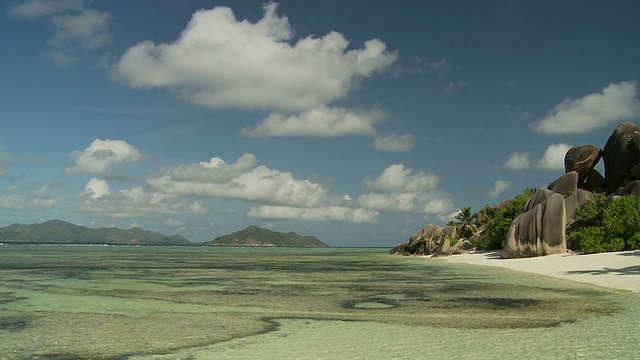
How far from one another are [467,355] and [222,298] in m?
12.2

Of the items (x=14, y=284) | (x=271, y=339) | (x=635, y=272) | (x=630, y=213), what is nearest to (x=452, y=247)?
(x=630, y=213)

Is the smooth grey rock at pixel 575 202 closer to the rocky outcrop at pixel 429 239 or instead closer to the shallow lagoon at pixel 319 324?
the rocky outcrop at pixel 429 239

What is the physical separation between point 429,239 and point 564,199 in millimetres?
31472

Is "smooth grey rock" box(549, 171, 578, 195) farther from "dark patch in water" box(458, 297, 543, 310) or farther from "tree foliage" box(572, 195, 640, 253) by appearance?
"dark patch in water" box(458, 297, 543, 310)

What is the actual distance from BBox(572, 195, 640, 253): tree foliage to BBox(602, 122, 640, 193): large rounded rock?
64.8ft

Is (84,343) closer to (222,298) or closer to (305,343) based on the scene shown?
(305,343)

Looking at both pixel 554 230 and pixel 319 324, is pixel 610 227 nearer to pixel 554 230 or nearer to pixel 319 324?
pixel 554 230

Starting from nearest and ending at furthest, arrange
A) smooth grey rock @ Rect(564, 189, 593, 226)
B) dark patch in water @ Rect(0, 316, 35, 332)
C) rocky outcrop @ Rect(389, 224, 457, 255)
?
dark patch in water @ Rect(0, 316, 35, 332), smooth grey rock @ Rect(564, 189, 593, 226), rocky outcrop @ Rect(389, 224, 457, 255)

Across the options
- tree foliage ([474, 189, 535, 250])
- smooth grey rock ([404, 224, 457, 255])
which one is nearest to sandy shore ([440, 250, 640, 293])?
tree foliage ([474, 189, 535, 250])

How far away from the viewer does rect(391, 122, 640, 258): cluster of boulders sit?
44.9 m

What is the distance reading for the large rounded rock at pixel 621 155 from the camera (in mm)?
63625

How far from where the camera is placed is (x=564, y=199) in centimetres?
5159

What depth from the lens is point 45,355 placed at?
966 centimetres

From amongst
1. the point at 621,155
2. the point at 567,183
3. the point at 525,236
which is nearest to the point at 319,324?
the point at 525,236
